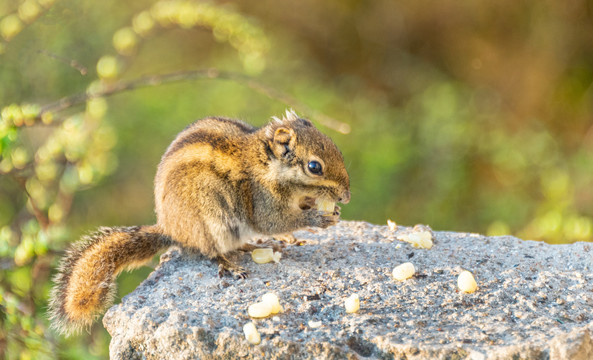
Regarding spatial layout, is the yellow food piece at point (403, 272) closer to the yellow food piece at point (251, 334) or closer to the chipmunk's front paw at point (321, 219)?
the chipmunk's front paw at point (321, 219)

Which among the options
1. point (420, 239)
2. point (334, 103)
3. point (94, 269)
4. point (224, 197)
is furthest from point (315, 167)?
point (334, 103)

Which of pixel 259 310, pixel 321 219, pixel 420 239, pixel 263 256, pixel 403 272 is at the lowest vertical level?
pixel 259 310

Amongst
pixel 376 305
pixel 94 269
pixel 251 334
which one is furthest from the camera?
pixel 94 269

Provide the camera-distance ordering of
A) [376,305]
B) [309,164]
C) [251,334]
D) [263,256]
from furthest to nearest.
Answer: [309,164] < [263,256] < [376,305] < [251,334]

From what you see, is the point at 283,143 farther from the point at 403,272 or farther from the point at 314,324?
the point at 314,324

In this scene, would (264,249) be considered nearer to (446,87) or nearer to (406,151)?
(406,151)

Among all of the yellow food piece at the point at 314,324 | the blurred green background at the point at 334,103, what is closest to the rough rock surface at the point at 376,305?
the yellow food piece at the point at 314,324

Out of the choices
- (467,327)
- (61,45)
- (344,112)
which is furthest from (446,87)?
(467,327)
